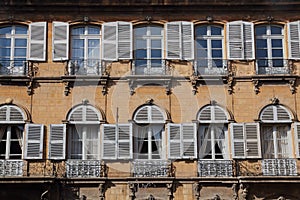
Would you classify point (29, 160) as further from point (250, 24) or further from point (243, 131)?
point (250, 24)

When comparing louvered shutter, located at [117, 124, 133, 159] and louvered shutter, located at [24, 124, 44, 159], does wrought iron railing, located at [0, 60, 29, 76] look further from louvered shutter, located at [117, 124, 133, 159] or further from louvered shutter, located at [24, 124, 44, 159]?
louvered shutter, located at [117, 124, 133, 159]

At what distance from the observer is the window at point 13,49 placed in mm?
22672

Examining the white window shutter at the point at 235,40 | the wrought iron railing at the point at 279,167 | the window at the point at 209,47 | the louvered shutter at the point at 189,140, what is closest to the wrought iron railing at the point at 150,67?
the window at the point at 209,47

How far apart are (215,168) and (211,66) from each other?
3.89m

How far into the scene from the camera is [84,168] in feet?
71.1

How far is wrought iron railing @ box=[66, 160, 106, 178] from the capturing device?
21.6 meters

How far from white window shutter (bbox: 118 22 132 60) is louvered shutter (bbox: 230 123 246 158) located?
4.71 meters

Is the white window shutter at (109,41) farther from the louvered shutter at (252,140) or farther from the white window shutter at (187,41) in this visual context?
the louvered shutter at (252,140)

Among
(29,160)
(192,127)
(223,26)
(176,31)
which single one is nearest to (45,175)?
(29,160)

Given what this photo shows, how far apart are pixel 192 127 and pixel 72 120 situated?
4392 mm

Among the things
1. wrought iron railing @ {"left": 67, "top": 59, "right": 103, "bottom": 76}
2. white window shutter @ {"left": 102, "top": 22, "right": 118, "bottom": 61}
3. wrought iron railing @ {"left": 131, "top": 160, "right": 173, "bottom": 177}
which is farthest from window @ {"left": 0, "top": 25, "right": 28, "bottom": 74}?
wrought iron railing @ {"left": 131, "top": 160, "right": 173, "bottom": 177}

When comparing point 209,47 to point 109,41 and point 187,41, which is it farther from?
point 109,41

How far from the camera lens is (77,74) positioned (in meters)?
22.6

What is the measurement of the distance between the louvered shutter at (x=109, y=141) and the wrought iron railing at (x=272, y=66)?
588 cm
